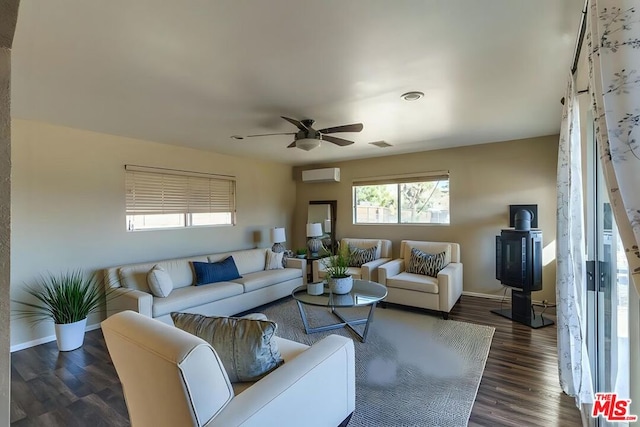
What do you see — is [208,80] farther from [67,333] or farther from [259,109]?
[67,333]

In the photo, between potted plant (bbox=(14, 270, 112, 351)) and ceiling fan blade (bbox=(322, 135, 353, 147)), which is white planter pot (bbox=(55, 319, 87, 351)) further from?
ceiling fan blade (bbox=(322, 135, 353, 147))

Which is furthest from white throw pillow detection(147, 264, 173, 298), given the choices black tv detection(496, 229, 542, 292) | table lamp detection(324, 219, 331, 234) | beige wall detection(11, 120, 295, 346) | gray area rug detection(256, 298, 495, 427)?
black tv detection(496, 229, 542, 292)

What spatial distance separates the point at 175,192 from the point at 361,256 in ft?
10.0

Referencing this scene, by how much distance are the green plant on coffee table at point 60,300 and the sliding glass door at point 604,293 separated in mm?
4267

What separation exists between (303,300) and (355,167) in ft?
10.6

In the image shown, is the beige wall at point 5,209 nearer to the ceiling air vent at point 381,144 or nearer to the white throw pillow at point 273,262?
the ceiling air vent at point 381,144

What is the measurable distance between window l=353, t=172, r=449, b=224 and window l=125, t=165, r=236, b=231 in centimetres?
241

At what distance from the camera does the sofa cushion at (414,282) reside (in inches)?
152

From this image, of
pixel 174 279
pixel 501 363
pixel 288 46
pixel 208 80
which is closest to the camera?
pixel 288 46

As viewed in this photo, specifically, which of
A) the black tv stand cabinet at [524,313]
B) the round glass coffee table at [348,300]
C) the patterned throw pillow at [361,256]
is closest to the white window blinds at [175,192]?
the patterned throw pillow at [361,256]

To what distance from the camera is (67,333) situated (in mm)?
3088

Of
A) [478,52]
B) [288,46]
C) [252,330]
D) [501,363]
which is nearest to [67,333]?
[252,330]

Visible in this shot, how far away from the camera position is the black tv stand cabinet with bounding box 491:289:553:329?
3594 mm

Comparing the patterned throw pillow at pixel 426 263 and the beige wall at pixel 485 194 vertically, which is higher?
the beige wall at pixel 485 194
